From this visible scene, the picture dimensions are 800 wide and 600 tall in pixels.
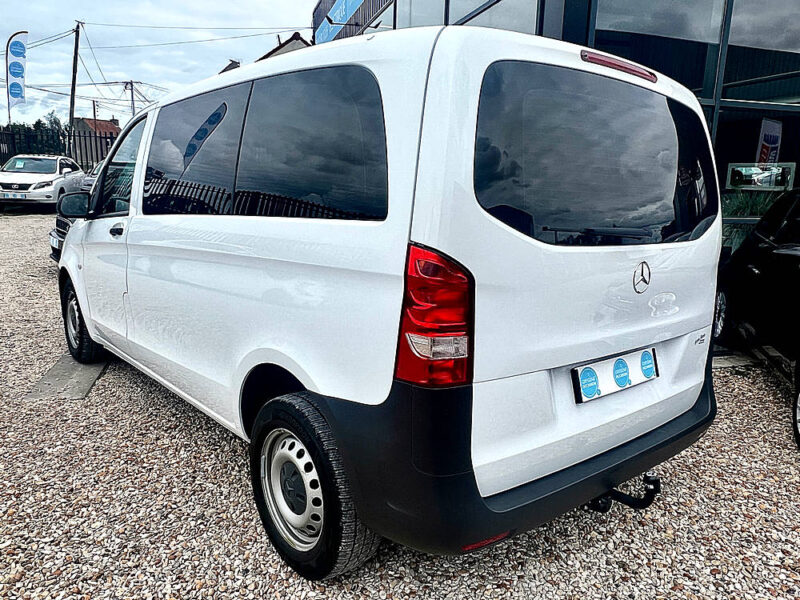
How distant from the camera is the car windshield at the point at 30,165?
15266 millimetres

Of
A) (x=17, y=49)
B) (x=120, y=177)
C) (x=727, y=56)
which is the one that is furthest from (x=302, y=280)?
(x=17, y=49)

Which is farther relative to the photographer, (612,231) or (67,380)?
(67,380)

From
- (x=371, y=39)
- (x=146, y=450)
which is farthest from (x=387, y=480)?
(x=146, y=450)

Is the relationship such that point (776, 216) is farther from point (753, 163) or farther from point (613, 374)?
point (613, 374)

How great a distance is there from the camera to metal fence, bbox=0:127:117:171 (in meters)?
21.3

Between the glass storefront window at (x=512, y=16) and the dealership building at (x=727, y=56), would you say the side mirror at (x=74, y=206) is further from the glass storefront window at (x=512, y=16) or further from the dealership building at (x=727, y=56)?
the dealership building at (x=727, y=56)

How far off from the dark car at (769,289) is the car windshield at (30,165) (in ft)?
53.3

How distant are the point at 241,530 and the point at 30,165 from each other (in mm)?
16573

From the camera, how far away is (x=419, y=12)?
8.43 metres

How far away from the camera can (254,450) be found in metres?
2.22

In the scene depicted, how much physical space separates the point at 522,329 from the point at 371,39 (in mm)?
1031

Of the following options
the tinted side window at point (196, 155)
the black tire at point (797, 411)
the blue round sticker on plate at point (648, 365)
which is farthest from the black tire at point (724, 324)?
the tinted side window at point (196, 155)

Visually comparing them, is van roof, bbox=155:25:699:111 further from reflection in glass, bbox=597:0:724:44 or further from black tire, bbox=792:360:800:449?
reflection in glass, bbox=597:0:724:44

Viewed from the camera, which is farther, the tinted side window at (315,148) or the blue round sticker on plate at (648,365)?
the blue round sticker on plate at (648,365)
